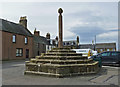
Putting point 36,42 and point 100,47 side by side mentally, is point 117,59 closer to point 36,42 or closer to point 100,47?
point 36,42

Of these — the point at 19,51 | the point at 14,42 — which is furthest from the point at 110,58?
the point at 19,51

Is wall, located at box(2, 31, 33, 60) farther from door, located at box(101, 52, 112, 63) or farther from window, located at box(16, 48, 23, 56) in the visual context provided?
door, located at box(101, 52, 112, 63)

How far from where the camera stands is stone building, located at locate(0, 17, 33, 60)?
78.9ft

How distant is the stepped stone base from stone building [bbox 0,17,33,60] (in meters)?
17.9

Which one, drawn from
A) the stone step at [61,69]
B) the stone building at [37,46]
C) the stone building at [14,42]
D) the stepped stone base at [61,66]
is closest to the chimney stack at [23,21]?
the stone building at [14,42]

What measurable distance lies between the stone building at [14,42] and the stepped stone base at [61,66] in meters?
17.9

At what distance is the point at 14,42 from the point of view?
26.6 m

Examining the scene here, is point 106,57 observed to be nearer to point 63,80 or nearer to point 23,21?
point 63,80

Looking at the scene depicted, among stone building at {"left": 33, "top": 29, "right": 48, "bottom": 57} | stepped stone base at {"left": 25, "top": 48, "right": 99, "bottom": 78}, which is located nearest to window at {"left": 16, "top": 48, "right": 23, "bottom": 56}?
stone building at {"left": 33, "top": 29, "right": 48, "bottom": 57}

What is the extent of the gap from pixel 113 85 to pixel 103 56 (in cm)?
824

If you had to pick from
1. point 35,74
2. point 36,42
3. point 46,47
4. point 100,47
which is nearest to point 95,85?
point 35,74

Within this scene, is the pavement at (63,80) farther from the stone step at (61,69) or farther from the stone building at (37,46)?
the stone building at (37,46)

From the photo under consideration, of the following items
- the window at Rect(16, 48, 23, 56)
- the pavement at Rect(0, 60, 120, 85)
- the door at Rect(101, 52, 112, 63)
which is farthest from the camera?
the window at Rect(16, 48, 23, 56)

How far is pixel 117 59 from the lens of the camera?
12695mm
